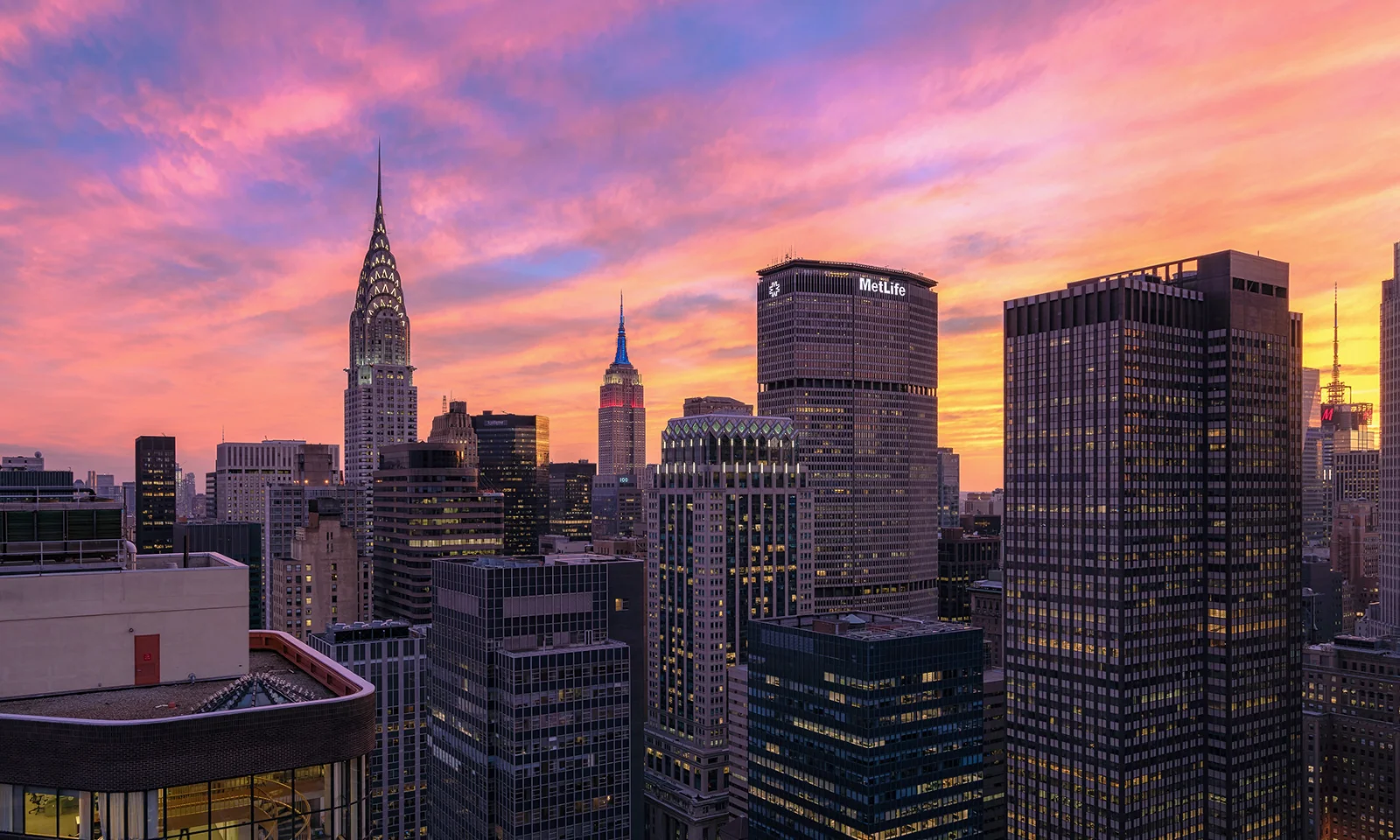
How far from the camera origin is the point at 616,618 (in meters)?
188

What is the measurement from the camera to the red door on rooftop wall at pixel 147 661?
4692 cm

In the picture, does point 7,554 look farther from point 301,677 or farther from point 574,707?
point 574,707

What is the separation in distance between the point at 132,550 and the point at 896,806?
165510mm

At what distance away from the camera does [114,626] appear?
4650 centimetres

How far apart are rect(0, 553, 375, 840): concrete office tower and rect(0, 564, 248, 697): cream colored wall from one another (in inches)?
2.3

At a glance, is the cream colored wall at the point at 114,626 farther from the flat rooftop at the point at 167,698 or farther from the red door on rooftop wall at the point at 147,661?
the flat rooftop at the point at 167,698

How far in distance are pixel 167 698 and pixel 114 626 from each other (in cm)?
450

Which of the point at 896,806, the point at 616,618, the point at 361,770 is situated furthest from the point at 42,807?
the point at 896,806

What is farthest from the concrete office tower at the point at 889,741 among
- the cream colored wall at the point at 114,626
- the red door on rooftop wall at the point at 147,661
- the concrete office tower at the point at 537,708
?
the red door on rooftop wall at the point at 147,661

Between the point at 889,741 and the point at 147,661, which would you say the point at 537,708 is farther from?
the point at 147,661

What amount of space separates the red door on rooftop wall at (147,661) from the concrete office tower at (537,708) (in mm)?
123344

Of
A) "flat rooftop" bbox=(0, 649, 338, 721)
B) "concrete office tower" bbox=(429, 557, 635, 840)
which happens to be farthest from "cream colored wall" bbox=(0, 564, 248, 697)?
"concrete office tower" bbox=(429, 557, 635, 840)

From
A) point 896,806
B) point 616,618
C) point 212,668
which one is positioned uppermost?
point 212,668

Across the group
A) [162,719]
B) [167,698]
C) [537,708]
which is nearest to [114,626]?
[167,698]
